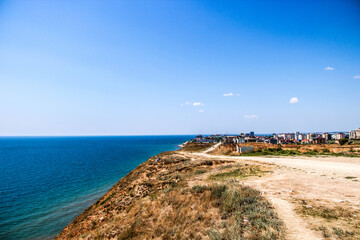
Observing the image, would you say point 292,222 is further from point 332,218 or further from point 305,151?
point 305,151

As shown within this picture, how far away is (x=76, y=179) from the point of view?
38.5m

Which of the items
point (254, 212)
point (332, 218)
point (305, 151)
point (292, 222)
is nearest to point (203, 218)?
point (254, 212)

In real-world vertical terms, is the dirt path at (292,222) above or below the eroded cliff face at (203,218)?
above

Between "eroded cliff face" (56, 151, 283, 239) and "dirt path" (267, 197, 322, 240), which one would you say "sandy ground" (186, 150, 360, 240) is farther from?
"eroded cliff face" (56, 151, 283, 239)

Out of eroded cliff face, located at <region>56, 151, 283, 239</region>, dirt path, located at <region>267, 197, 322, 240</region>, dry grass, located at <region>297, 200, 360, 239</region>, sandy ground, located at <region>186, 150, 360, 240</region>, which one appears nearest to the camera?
dry grass, located at <region>297, 200, 360, 239</region>

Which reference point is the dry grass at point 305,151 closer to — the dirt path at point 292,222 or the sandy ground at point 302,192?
the sandy ground at point 302,192

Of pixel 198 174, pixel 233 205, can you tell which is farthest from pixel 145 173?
pixel 233 205

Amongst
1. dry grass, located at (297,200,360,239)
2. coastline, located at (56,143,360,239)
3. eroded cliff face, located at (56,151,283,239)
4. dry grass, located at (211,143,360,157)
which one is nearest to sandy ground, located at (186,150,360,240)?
coastline, located at (56,143,360,239)

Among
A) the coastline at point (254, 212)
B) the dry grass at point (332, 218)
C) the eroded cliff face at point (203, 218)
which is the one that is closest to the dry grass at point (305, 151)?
the coastline at point (254, 212)

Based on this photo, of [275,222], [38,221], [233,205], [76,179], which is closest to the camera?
[275,222]

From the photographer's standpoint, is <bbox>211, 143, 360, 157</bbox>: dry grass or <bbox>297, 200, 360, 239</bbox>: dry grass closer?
<bbox>297, 200, 360, 239</bbox>: dry grass

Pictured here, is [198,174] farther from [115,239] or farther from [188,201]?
[115,239]

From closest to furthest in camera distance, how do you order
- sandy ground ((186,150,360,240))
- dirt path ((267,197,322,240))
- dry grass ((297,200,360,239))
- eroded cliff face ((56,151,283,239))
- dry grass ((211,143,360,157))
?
1. dry grass ((297,200,360,239))
2. dirt path ((267,197,322,240))
3. sandy ground ((186,150,360,240))
4. eroded cliff face ((56,151,283,239))
5. dry grass ((211,143,360,157))

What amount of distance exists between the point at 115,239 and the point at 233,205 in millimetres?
7477
